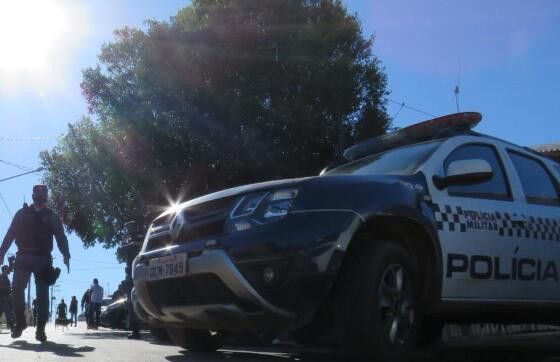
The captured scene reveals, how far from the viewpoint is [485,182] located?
491 centimetres

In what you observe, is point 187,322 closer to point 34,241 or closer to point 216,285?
point 216,285

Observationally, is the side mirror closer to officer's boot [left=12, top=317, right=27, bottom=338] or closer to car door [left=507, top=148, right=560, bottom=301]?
car door [left=507, top=148, right=560, bottom=301]

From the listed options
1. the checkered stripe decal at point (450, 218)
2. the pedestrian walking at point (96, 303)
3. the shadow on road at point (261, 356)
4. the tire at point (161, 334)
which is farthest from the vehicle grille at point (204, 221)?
the pedestrian walking at point (96, 303)

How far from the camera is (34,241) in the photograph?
7.29 m

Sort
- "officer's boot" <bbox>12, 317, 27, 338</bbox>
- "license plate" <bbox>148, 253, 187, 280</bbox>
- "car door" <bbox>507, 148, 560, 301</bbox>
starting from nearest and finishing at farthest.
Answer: "license plate" <bbox>148, 253, 187, 280</bbox>
"car door" <bbox>507, 148, 560, 301</bbox>
"officer's boot" <bbox>12, 317, 27, 338</bbox>

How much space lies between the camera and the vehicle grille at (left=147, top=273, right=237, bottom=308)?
3.82m

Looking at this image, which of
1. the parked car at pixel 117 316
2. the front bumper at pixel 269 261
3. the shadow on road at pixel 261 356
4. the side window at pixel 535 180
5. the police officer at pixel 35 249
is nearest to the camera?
the front bumper at pixel 269 261

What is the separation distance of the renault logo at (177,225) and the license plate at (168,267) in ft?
0.55

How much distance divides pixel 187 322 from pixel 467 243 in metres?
2.02

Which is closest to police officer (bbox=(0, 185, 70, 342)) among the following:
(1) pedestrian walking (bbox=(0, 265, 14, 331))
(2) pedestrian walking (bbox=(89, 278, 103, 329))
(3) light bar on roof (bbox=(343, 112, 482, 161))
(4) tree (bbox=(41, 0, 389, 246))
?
(3) light bar on roof (bbox=(343, 112, 482, 161))

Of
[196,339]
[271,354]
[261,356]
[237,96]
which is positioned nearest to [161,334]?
[271,354]

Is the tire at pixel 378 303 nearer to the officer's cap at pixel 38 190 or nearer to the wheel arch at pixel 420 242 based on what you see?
the wheel arch at pixel 420 242

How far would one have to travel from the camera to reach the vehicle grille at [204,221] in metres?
4.05

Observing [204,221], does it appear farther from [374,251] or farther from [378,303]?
[378,303]
